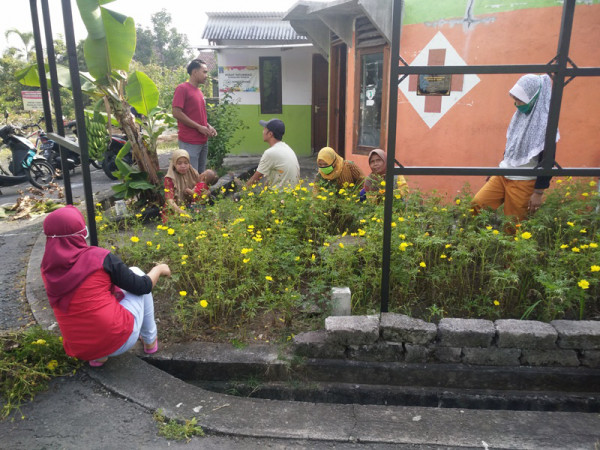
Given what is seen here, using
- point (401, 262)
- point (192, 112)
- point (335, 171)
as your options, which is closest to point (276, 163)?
point (335, 171)

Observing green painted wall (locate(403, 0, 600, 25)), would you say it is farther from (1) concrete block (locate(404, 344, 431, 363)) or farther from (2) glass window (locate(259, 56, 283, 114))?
(2) glass window (locate(259, 56, 283, 114))

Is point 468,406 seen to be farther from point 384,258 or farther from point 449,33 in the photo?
point 449,33

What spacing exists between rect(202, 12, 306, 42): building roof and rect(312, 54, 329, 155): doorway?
29.3 inches

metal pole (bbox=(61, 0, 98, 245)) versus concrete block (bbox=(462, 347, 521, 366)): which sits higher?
metal pole (bbox=(61, 0, 98, 245))

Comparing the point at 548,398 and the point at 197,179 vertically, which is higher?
the point at 197,179

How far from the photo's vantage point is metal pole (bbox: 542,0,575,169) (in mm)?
2932

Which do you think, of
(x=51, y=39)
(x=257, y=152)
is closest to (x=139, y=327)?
(x=51, y=39)

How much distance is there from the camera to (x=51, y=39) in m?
3.98

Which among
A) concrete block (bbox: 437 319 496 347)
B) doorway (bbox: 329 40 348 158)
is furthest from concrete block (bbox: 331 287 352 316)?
doorway (bbox: 329 40 348 158)

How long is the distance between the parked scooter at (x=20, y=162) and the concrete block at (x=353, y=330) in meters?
8.25

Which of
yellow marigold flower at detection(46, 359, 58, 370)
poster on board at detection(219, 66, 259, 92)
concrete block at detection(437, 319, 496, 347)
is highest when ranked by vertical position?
poster on board at detection(219, 66, 259, 92)

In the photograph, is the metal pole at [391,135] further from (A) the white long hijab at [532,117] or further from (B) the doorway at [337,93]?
(B) the doorway at [337,93]

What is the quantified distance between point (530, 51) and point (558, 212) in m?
2.38

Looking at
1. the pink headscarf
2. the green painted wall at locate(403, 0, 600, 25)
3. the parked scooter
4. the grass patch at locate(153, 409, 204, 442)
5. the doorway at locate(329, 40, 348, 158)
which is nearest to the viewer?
the grass patch at locate(153, 409, 204, 442)
